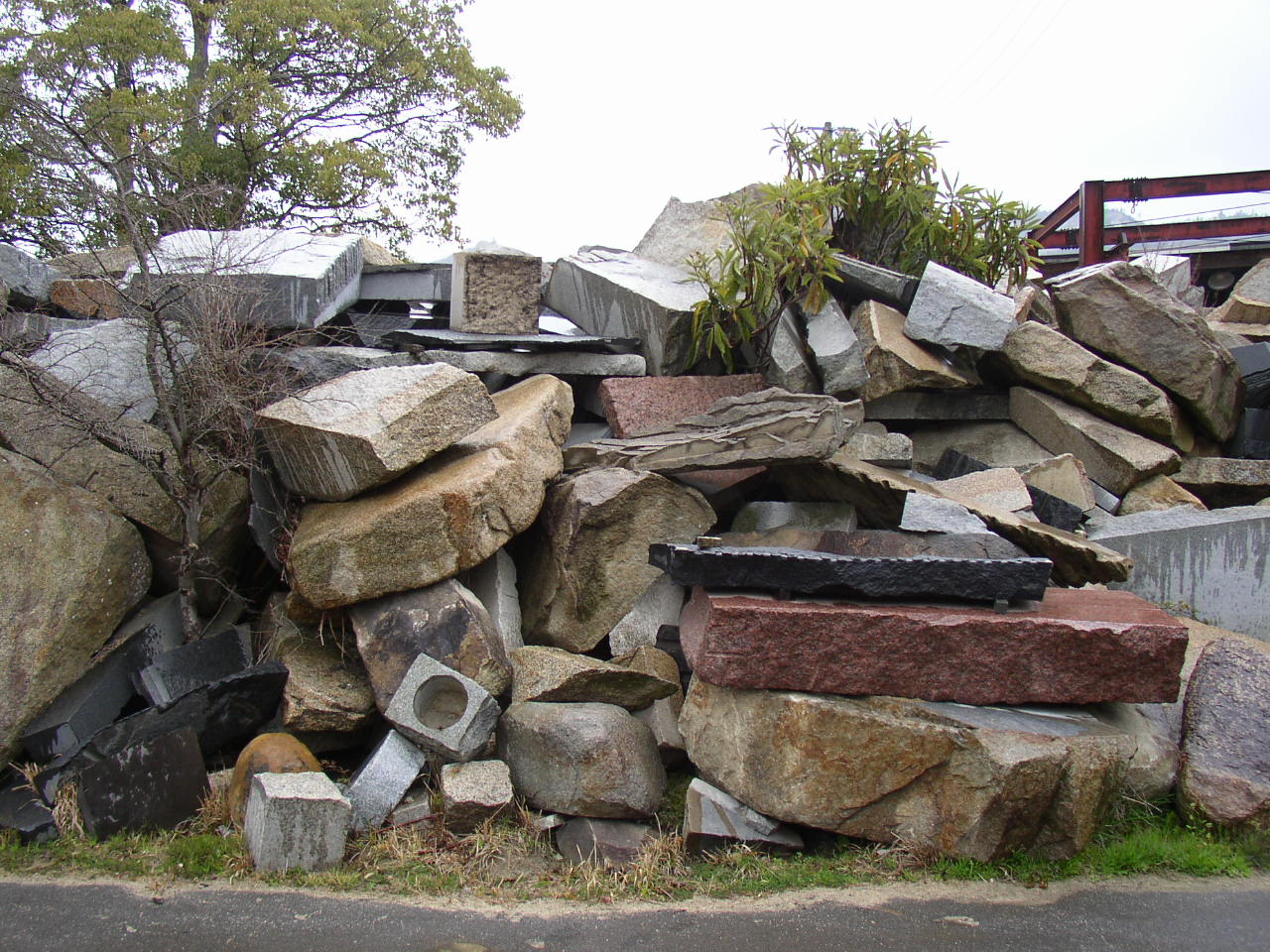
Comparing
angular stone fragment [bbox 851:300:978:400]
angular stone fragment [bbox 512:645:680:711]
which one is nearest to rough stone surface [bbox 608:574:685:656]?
angular stone fragment [bbox 512:645:680:711]

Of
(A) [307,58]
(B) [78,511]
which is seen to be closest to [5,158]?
(A) [307,58]

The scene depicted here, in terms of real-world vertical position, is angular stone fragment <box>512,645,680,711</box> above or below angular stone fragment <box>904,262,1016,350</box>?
below

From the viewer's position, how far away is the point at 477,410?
14.9 feet

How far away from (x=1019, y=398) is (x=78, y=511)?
5062 mm

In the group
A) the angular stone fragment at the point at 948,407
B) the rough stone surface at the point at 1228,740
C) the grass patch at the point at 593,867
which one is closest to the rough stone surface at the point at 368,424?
the grass patch at the point at 593,867

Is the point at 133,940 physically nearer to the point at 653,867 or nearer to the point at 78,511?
the point at 653,867

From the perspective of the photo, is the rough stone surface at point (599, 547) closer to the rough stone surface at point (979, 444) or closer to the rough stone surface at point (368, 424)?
the rough stone surface at point (368, 424)

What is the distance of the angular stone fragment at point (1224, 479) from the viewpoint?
18.4ft

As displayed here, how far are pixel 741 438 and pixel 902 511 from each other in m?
0.83

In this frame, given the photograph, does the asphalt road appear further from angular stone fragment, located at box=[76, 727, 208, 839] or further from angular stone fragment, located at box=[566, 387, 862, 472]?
angular stone fragment, located at box=[566, 387, 862, 472]

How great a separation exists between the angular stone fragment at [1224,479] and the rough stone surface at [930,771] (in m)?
2.84

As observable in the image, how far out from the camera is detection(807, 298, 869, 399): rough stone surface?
5480mm

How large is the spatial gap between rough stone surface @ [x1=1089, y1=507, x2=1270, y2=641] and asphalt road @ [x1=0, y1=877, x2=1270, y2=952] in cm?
167

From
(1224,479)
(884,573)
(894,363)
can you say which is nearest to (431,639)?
(884,573)
